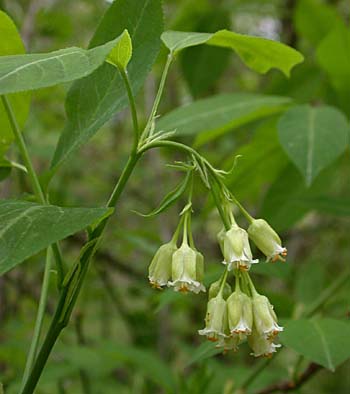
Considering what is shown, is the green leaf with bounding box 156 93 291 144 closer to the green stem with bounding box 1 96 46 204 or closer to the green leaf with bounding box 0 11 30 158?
the green leaf with bounding box 0 11 30 158

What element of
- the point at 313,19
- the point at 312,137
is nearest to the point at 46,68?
the point at 312,137

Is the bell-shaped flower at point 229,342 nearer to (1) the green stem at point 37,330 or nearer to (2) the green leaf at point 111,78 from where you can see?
(1) the green stem at point 37,330

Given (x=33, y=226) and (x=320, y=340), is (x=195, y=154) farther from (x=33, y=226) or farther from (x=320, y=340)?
(x=320, y=340)

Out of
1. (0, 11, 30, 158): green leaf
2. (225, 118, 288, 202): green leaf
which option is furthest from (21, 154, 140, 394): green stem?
(225, 118, 288, 202): green leaf

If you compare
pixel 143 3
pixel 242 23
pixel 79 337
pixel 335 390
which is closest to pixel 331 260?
Answer: pixel 335 390

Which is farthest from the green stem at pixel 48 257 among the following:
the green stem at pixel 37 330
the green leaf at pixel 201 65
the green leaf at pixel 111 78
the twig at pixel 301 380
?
the green leaf at pixel 201 65

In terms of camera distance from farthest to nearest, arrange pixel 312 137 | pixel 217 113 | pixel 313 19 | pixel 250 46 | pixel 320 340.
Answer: pixel 313 19 → pixel 217 113 → pixel 312 137 → pixel 320 340 → pixel 250 46

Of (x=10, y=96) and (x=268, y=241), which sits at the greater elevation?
(x=10, y=96)

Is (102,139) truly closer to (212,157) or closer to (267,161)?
(212,157)
